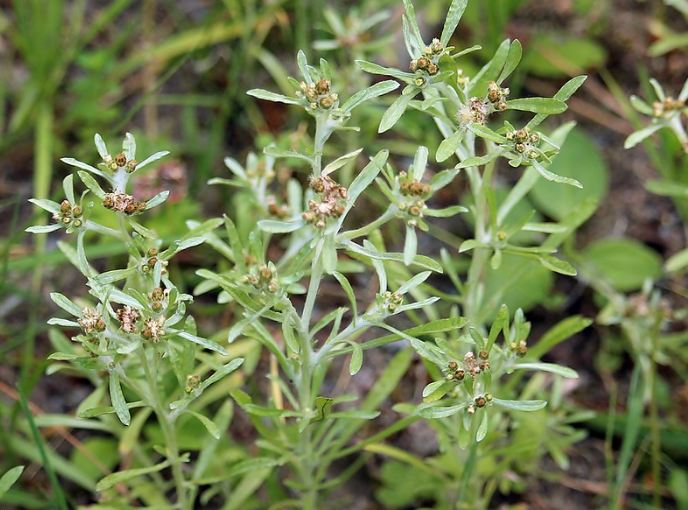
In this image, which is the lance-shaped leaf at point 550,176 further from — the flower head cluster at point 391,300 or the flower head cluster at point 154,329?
the flower head cluster at point 154,329

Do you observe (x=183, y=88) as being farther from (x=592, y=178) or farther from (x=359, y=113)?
(x=592, y=178)

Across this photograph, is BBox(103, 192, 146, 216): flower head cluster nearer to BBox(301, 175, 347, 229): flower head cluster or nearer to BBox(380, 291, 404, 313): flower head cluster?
BBox(301, 175, 347, 229): flower head cluster

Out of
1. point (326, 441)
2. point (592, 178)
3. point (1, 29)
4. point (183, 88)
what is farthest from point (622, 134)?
point (1, 29)

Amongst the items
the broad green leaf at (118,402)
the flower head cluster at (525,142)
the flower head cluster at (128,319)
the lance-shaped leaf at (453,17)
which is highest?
the lance-shaped leaf at (453,17)

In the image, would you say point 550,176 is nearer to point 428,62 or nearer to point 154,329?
point 428,62

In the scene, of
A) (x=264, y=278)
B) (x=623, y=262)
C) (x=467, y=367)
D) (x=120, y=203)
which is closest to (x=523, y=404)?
(x=467, y=367)

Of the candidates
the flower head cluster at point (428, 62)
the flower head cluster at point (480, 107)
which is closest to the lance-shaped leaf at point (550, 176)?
the flower head cluster at point (480, 107)
